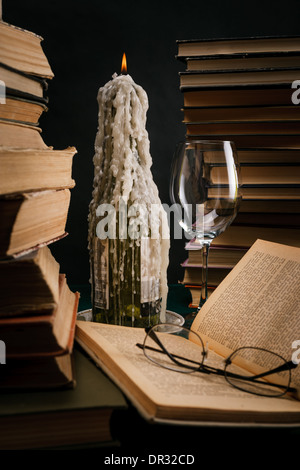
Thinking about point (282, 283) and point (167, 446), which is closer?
point (167, 446)

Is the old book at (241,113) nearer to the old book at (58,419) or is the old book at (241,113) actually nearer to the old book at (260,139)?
the old book at (260,139)

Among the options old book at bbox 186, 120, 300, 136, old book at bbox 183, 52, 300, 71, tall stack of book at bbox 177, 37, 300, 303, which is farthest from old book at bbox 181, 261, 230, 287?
old book at bbox 183, 52, 300, 71

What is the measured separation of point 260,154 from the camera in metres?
0.79

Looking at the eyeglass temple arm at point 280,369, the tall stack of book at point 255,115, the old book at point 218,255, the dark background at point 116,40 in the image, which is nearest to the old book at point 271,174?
the tall stack of book at point 255,115

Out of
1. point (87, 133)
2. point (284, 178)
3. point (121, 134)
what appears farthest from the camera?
point (87, 133)

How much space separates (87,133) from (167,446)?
668 mm

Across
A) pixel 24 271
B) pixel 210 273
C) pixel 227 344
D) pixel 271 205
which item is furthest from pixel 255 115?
pixel 24 271

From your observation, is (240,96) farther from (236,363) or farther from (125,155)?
(236,363)

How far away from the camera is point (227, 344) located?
572mm

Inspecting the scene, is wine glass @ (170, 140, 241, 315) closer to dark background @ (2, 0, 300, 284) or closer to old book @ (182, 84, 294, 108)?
old book @ (182, 84, 294, 108)

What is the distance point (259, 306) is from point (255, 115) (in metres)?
0.34
